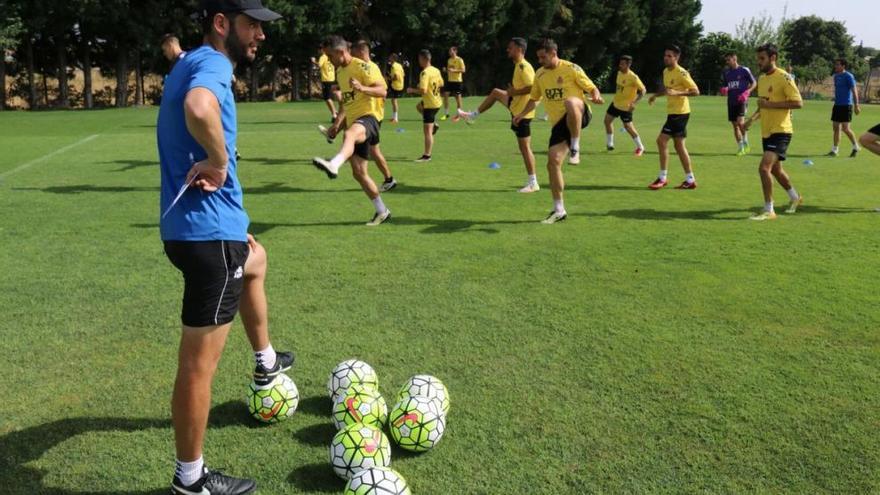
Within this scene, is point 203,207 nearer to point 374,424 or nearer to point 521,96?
point 374,424

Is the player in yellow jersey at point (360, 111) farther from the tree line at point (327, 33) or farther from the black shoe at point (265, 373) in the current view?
the tree line at point (327, 33)

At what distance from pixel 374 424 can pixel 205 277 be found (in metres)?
1.31

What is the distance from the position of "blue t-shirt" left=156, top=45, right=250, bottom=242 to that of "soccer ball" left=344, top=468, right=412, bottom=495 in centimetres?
123

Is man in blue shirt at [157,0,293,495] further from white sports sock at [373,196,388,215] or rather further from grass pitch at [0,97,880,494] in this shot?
white sports sock at [373,196,388,215]

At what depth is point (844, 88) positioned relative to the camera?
16719 mm

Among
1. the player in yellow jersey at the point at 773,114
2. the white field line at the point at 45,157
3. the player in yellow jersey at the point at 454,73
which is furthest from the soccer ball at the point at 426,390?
the player in yellow jersey at the point at 454,73

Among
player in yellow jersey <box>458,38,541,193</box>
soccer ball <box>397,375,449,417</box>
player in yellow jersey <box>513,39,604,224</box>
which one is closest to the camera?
soccer ball <box>397,375,449,417</box>

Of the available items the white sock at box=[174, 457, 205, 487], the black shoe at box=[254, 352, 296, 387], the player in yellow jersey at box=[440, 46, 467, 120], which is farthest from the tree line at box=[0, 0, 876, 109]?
the white sock at box=[174, 457, 205, 487]

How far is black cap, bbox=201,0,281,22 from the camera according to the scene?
2.94 metres

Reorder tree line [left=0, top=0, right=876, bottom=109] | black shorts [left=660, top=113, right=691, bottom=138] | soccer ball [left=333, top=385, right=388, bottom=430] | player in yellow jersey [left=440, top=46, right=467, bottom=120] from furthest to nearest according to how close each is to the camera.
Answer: tree line [left=0, top=0, right=876, bottom=109] → player in yellow jersey [left=440, top=46, right=467, bottom=120] → black shorts [left=660, top=113, right=691, bottom=138] → soccer ball [left=333, top=385, right=388, bottom=430]

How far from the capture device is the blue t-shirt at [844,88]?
16.6 meters

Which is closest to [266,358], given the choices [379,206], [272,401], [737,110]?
[272,401]

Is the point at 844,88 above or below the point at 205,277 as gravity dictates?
above

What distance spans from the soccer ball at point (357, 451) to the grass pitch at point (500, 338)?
123 millimetres
